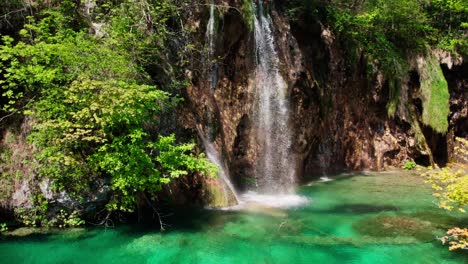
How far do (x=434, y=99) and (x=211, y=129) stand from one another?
1174 centimetres

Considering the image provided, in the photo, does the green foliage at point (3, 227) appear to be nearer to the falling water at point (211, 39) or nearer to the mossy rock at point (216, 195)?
the mossy rock at point (216, 195)

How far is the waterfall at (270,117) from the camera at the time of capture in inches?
497

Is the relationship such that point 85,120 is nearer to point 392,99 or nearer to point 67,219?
point 67,219

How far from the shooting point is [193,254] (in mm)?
7223

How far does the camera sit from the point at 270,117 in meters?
12.8

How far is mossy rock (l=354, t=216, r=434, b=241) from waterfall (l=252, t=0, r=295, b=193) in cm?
348

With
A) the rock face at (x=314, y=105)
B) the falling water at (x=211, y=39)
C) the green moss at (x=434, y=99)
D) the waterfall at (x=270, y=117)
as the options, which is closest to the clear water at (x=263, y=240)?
the waterfall at (x=270, y=117)

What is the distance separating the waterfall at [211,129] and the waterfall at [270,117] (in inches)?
A: 67.4

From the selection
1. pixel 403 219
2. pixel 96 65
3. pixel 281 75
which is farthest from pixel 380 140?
pixel 96 65

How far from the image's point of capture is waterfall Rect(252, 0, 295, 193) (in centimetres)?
1262

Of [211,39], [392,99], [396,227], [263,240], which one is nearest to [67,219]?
[263,240]

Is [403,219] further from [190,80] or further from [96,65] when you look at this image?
[96,65]

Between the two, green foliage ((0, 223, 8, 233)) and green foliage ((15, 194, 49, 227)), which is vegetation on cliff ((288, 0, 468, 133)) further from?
green foliage ((0, 223, 8, 233))

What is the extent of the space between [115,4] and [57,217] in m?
5.31
